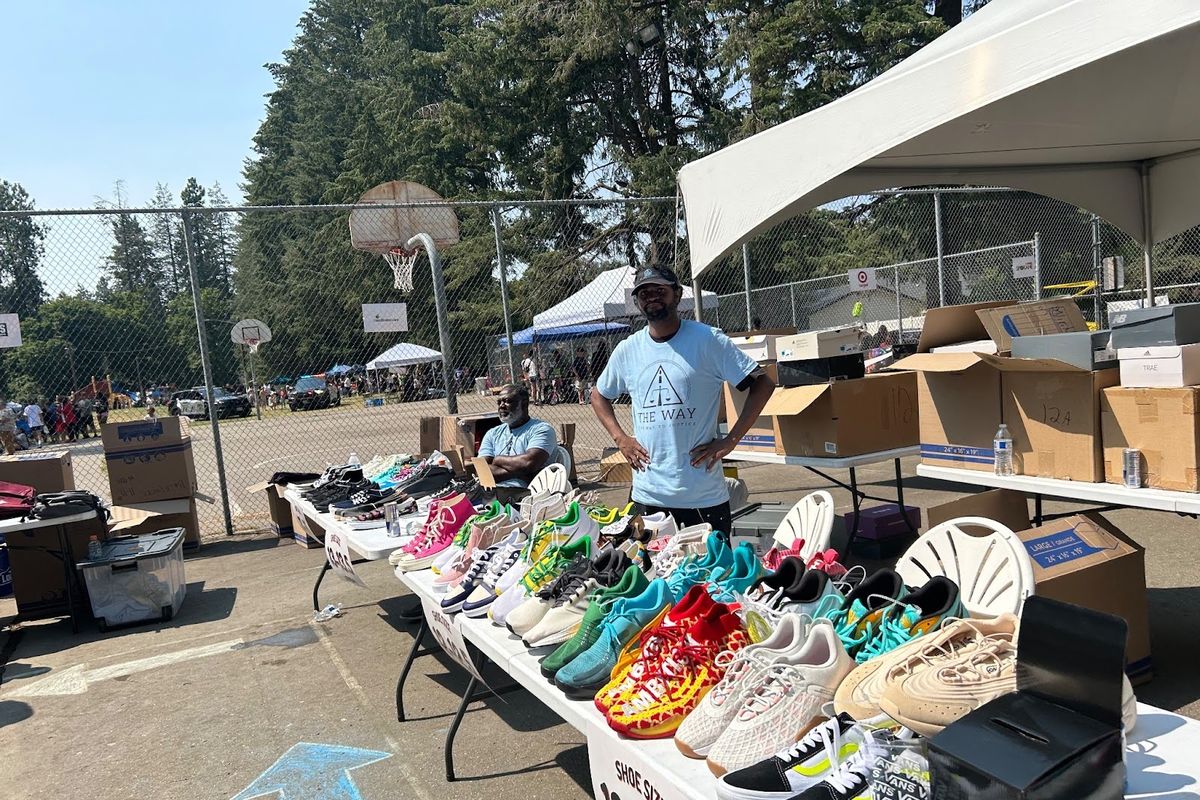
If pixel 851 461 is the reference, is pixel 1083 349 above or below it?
above

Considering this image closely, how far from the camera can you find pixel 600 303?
18328 mm

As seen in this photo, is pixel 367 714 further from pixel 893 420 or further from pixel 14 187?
pixel 14 187

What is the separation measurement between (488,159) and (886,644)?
3028 cm

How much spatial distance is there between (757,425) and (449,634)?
11.2 ft

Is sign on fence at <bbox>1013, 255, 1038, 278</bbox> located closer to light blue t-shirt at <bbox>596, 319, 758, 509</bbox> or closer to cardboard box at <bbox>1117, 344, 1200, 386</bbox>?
cardboard box at <bbox>1117, 344, 1200, 386</bbox>

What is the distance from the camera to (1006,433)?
4.02 m

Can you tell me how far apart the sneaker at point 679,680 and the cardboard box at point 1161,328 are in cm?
265

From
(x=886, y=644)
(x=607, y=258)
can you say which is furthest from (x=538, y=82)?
(x=886, y=644)

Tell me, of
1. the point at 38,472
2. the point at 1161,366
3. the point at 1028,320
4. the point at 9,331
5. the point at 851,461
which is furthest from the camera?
the point at 9,331

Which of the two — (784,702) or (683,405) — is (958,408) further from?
(784,702)

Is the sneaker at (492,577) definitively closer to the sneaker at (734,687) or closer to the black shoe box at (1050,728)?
the sneaker at (734,687)

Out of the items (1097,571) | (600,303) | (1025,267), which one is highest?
(600,303)

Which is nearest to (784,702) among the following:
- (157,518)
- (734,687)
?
(734,687)

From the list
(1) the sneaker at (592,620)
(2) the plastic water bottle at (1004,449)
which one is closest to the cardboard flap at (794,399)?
(2) the plastic water bottle at (1004,449)
